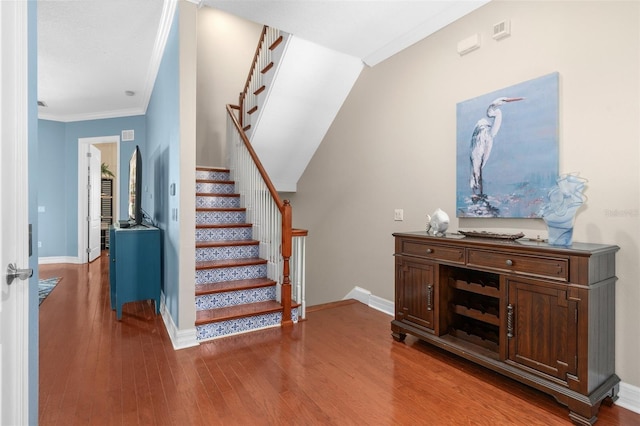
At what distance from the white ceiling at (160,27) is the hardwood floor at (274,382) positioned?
9.50ft

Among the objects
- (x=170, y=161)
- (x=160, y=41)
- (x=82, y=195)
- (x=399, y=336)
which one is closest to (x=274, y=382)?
(x=399, y=336)

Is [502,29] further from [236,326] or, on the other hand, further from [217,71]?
[217,71]

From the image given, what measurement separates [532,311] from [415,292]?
920mm

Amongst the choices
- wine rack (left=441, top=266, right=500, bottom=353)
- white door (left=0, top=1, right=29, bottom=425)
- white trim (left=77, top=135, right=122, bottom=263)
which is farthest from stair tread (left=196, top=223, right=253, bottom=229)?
white trim (left=77, top=135, right=122, bottom=263)

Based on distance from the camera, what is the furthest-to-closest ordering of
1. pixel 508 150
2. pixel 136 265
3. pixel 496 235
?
1. pixel 136 265
2. pixel 508 150
3. pixel 496 235

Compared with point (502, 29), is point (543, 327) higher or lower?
lower

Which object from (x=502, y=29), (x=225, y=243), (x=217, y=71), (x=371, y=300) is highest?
(x=217, y=71)

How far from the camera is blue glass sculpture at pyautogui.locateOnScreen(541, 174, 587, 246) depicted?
1966 mm

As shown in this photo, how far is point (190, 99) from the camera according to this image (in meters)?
2.82

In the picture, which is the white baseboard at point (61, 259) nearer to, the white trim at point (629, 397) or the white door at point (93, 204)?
the white door at point (93, 204)

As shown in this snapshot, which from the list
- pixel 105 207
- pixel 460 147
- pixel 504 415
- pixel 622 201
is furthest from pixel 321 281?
pixel 105 207

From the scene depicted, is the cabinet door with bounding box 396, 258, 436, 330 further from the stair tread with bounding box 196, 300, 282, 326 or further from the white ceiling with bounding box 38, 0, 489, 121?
the white ceiling with bounding box 38, 0, 489, 121

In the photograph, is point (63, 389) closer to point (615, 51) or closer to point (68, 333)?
point (68, 333)

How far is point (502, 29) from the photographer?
2.59 meters
